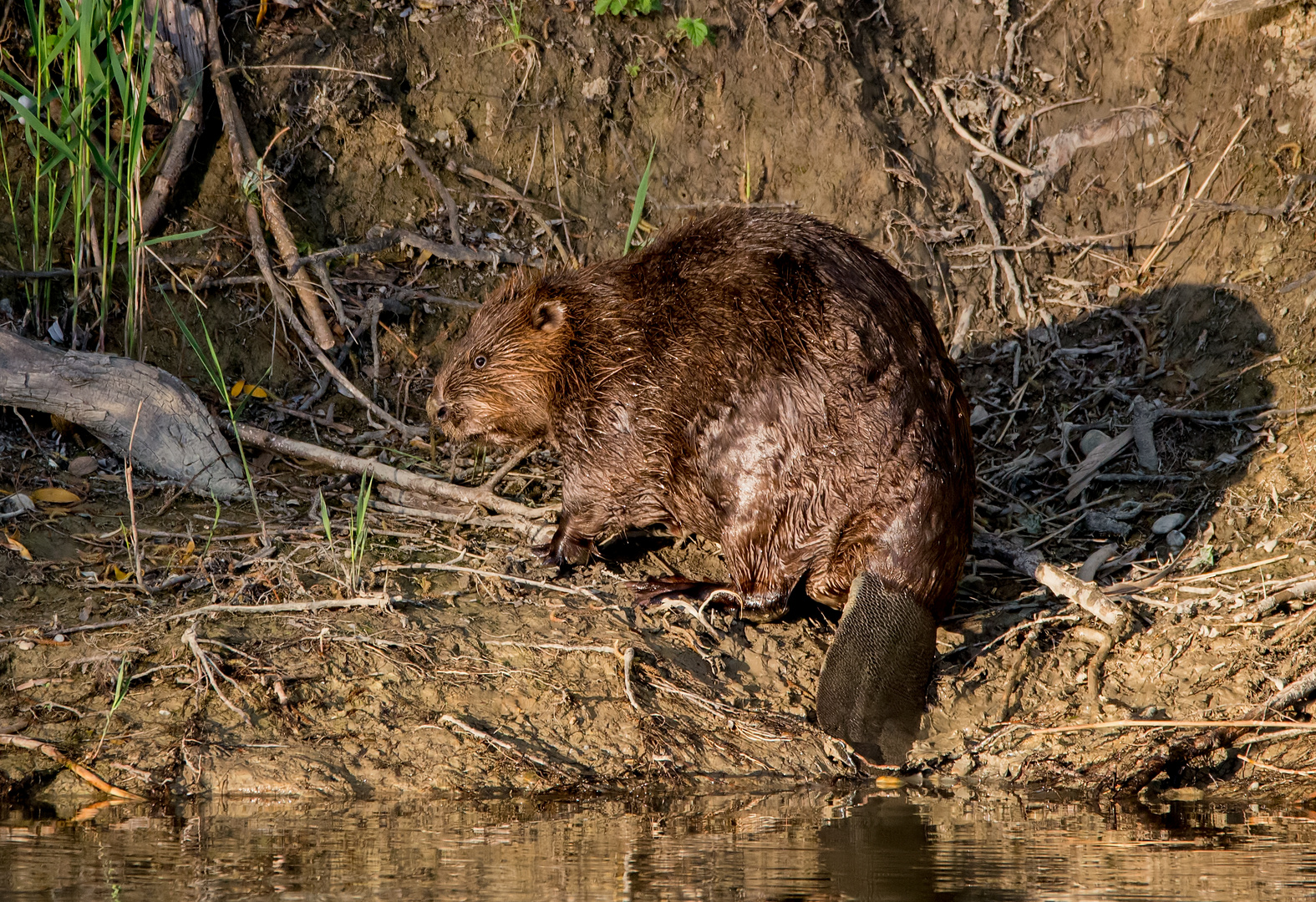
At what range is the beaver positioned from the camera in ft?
11.0

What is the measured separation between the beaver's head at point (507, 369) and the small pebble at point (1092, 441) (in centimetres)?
194

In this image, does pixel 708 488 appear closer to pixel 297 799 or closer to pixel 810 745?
pixel 810 745

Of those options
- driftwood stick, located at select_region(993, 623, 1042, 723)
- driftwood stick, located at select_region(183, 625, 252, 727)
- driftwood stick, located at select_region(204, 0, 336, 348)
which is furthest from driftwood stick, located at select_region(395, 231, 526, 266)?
driftwood stick, located at select_region(993, 623, 1042, 723)

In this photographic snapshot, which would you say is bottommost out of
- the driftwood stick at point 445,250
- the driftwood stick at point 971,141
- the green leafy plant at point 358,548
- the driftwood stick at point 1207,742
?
the driftwood stick at point 1207,742

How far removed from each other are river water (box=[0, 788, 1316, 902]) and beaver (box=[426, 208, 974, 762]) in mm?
438

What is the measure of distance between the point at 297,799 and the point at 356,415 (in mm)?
2019

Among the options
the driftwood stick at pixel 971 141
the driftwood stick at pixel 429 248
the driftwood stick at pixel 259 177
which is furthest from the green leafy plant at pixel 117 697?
the driftwood stick at pixel 971 141

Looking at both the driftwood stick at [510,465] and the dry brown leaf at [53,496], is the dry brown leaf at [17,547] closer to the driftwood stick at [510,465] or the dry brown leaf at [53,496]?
the dry brown leaf at [53,496]

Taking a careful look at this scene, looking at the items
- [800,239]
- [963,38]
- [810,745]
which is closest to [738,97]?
[963,38]

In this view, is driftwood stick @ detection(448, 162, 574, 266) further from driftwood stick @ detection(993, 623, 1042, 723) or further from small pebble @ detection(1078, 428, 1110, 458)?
driftwood stick @ detection(993, 623, 1042, 723)

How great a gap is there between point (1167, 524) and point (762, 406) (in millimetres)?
1523

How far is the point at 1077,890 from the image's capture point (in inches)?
89.7

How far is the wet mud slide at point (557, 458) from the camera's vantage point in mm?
3172

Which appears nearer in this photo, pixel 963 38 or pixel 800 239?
pixel 800 239
